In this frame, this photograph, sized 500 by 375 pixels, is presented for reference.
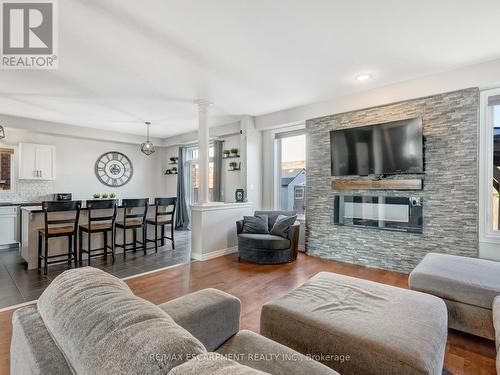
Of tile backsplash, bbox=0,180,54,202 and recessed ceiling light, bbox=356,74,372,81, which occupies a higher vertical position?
recessed ceiling light, bbox=356,74,372,81

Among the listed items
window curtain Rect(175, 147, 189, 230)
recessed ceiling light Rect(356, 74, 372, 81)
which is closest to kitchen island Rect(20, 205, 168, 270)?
window curtain Rect(175, 147, 189, 230)

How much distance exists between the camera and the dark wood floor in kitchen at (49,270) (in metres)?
2.94

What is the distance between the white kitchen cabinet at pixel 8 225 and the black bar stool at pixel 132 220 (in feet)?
7.41

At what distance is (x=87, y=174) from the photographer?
6.59 meters

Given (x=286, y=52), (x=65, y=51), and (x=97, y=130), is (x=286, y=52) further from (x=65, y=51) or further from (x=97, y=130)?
(x=97, y=130)

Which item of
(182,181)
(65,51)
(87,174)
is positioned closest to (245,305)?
(65,51)

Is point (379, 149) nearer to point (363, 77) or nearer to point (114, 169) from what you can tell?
point (363, 77)

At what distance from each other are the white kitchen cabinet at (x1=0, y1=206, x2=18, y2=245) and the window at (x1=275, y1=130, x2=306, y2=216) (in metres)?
5.15

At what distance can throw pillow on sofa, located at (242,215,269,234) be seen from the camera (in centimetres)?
448

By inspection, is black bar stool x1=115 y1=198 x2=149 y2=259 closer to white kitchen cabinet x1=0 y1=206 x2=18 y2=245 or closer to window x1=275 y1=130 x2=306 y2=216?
white kitchen cabinet x1=0 y1=206 x2=18 y2=245

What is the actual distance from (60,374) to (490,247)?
163 inches

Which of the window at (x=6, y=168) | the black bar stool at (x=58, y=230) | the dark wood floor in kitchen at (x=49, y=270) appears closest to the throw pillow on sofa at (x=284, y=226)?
the dark wood floor in kitchen at (x=49, y=270)

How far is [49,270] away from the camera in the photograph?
3682mm

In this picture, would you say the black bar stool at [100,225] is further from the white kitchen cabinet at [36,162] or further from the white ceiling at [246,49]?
the white kitchen cabinet at [36,162]
